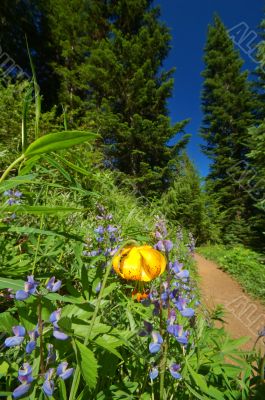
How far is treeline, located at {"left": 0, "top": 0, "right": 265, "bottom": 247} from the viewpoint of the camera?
9.28 meters

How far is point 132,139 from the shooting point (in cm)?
956

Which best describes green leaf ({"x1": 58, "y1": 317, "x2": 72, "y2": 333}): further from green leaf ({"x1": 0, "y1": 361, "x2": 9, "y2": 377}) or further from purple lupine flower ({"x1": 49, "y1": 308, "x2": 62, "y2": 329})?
green leaf ({"x1": 0, "y1": 361, "x2": 9, "y2": 377})

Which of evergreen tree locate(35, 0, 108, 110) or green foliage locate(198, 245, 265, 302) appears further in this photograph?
evergreen tree locate(35, 0, 108, 110)

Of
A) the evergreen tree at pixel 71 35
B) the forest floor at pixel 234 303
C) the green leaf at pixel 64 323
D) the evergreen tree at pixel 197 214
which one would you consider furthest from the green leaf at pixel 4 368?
the evergreen tree at pixel 197 214

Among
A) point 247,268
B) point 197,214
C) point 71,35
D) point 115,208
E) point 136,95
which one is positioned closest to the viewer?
point 115,208

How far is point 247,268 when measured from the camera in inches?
282

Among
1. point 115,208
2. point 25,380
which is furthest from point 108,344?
point 115,208

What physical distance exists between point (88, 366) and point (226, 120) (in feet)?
54.9

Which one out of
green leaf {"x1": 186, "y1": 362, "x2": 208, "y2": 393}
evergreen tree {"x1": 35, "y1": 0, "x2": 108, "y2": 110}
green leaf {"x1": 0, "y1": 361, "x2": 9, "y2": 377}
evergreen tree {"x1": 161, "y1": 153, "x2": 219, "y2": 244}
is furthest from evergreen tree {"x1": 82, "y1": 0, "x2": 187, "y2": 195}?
green leaf {"x1": 0, "y1": 361, "x2": 9, "y2": 377}

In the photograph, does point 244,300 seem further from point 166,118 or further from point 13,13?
point 13,13

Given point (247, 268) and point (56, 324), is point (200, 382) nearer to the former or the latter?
point (56, 324)

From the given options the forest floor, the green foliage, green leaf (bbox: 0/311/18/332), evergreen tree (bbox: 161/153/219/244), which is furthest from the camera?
evergreen tree (bbox: 161/153/219/244)

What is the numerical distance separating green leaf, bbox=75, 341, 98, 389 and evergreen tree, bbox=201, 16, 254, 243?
49.0 feet

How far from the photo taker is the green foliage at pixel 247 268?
19.3ft
